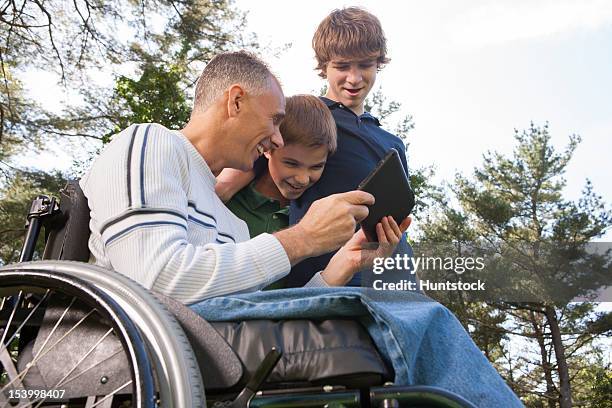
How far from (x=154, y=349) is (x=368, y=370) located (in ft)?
0.88

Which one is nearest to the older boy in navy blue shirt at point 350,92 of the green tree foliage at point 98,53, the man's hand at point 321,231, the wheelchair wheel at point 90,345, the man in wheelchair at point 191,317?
the man in wheelchair at point 191,317

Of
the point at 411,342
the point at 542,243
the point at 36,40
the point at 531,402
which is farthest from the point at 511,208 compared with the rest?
the point at 411,342

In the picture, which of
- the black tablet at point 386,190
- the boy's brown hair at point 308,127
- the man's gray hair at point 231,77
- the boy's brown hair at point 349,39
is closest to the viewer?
the black tablet at point 386,190

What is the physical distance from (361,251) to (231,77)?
18.0 inches

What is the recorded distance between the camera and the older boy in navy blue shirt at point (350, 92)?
1.87 meters

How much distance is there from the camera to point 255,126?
152 cm

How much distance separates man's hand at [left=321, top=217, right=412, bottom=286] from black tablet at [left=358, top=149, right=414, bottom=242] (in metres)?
0.02

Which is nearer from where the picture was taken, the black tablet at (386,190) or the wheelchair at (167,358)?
the wheelchair at (167,358)

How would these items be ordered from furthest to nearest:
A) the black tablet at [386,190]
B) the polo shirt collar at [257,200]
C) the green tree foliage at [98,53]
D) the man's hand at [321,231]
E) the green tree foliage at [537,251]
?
1. the green tree foliage at [537,251]
2. the green tree foliage at [98,53]
3. the polo shirt collar at [257,200]
4. the black tablet at [386,190]
5. the man's hand at [321,231]

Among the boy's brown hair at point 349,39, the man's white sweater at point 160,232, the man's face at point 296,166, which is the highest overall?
the boy's brown hair at point 349,39

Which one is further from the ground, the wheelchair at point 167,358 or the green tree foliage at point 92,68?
the green tree foliage at point 92,68

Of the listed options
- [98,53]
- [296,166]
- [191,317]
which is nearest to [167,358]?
[191,317]

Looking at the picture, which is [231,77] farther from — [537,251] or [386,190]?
[537,251]

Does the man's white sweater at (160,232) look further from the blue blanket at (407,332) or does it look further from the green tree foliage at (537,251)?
the green tree foliage at (537,251)
